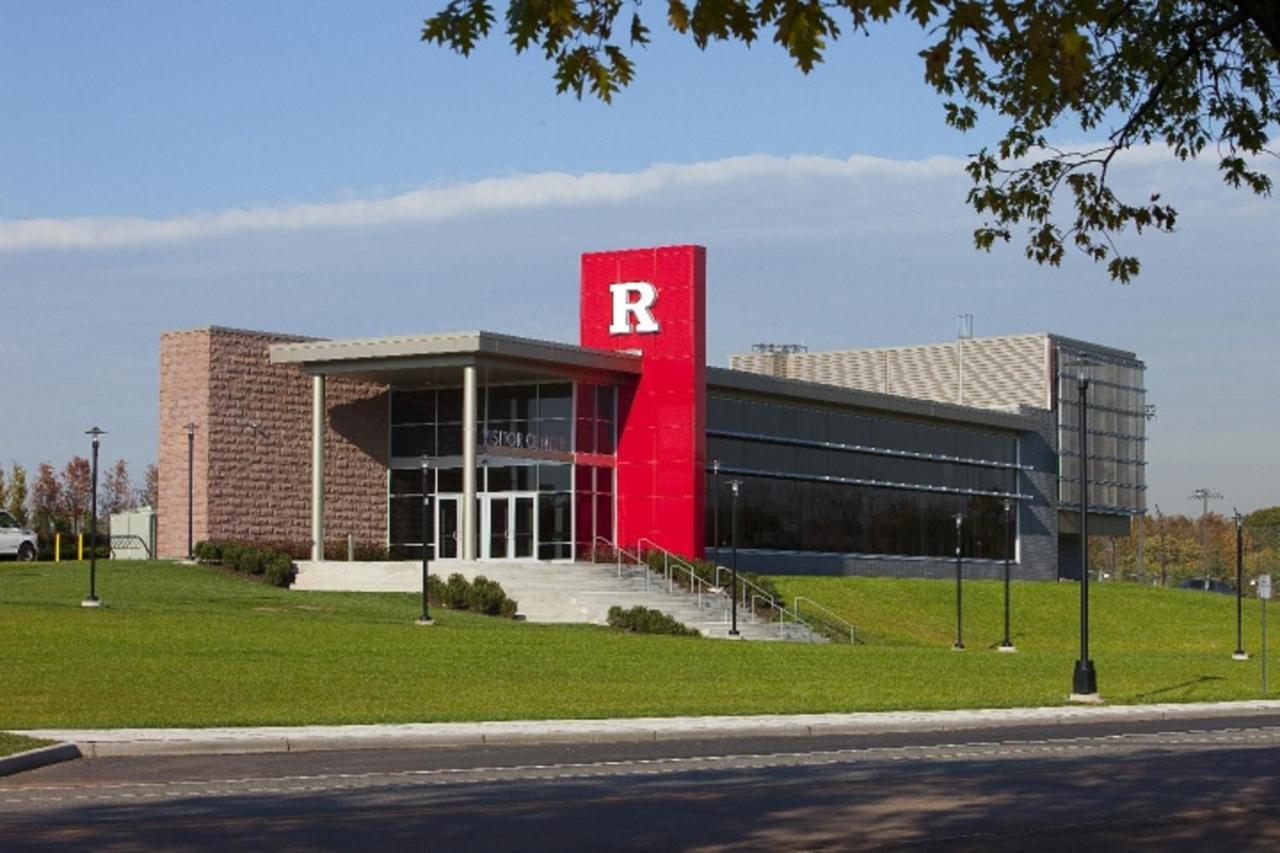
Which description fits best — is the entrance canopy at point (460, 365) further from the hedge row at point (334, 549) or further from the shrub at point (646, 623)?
the shrub at point (646, 623)

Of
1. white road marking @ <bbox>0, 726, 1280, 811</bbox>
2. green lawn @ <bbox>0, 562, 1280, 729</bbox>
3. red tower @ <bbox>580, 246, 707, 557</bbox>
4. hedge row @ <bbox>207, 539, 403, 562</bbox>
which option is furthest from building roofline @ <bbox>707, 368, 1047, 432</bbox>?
white road marking @ <bbox>0, 726, 1280, 811</bbox>

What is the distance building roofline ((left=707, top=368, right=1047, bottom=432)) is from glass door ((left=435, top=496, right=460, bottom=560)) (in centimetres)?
933

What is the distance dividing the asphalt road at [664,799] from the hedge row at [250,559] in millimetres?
36890

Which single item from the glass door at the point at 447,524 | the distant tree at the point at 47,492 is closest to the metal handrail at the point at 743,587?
the glass door at the point at 447,524

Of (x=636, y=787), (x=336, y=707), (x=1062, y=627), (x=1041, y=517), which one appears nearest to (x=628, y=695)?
(x=336, y=707)

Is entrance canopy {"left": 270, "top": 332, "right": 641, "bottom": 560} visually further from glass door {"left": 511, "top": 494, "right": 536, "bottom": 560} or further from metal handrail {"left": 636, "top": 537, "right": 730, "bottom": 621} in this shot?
metal handrail {"left": 636, "top": 537, "right": 730, "bottom": 621}

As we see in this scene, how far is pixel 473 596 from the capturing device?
55531 mm

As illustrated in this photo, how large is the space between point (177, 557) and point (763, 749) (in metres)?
42.6

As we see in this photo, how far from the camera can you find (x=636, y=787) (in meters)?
17.5

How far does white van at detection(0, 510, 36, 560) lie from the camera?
66.1 metres

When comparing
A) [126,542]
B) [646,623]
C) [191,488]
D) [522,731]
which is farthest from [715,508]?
[522,731]

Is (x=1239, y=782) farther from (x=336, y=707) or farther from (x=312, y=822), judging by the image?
(x=336, y=707)

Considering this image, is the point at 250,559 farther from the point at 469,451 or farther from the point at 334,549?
the point at 469,451

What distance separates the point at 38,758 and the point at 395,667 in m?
14.6
